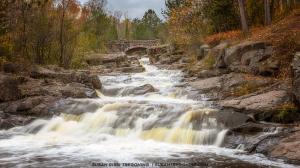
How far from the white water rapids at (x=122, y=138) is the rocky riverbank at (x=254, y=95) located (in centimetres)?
55

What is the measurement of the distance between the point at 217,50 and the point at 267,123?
45.7 feet

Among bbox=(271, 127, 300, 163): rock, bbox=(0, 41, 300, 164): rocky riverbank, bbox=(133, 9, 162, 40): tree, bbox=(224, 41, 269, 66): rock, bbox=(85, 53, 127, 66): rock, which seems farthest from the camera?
bbox=(133, 9, 162, 40): tree

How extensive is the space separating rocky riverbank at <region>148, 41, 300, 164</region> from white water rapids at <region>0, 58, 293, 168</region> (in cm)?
55

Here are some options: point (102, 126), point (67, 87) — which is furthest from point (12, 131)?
point (67, 87)

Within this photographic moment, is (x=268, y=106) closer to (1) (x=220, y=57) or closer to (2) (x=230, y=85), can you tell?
(2) (x=230, y=85)

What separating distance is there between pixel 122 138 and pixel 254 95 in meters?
5.79

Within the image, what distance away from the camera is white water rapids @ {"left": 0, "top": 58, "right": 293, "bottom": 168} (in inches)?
504

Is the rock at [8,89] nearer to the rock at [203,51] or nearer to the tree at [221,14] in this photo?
the rock at [203,51]

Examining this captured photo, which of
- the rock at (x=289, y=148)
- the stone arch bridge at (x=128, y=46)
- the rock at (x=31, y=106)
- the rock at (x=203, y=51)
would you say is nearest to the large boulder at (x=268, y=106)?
the rock at (x=289, y=148)

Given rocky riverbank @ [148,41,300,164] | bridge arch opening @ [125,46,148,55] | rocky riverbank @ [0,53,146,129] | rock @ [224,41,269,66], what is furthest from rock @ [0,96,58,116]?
bridge arch opening @ [125,46,148,55]

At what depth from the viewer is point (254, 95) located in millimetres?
18234

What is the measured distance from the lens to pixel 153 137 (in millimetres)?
15727

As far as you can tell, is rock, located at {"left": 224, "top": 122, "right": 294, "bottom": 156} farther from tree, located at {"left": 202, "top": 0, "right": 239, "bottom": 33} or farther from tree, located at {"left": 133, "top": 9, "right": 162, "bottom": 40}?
tree, located at {"left": 133, "top": 9, "right": 162, "bottom": 40}

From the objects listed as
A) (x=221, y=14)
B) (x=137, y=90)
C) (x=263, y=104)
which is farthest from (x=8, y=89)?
(x=221, y=14)
